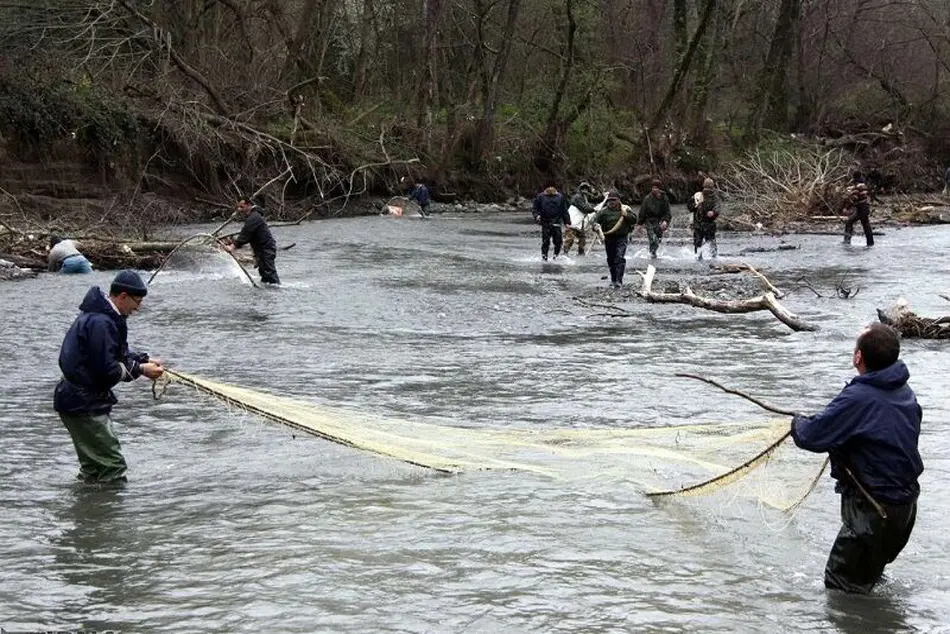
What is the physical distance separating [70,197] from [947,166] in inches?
1607

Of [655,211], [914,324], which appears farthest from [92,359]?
[655,211]

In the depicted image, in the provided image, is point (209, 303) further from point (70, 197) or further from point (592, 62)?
point (592, 62)

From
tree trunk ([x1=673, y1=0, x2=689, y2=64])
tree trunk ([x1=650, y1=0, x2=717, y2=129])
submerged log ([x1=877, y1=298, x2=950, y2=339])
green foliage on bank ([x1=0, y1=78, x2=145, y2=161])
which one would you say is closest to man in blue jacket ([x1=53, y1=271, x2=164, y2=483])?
submerged log ([x1=877, y1=298, x2=950, y2=339])

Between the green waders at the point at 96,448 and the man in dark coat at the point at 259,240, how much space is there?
10930mm

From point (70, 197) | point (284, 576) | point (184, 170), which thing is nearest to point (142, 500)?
point (284, 576)

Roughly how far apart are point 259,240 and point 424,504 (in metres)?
12.3

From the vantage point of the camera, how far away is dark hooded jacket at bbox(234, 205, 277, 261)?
18.4 m

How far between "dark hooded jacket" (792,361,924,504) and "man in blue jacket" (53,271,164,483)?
4328 millimetres

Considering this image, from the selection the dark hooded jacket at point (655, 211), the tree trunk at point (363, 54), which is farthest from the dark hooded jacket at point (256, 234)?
the tree trunk at point (363, 54)

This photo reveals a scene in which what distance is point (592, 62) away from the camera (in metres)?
49.8

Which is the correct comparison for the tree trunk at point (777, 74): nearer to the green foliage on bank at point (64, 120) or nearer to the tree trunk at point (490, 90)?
the tree trunk at point (490, 90)

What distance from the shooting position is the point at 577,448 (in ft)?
27.7

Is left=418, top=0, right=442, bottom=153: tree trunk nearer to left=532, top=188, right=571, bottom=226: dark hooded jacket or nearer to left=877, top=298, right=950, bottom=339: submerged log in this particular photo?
left=532, top=188, right=571, bottom=226: dark hooded jacket

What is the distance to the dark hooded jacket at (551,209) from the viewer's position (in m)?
23.9
